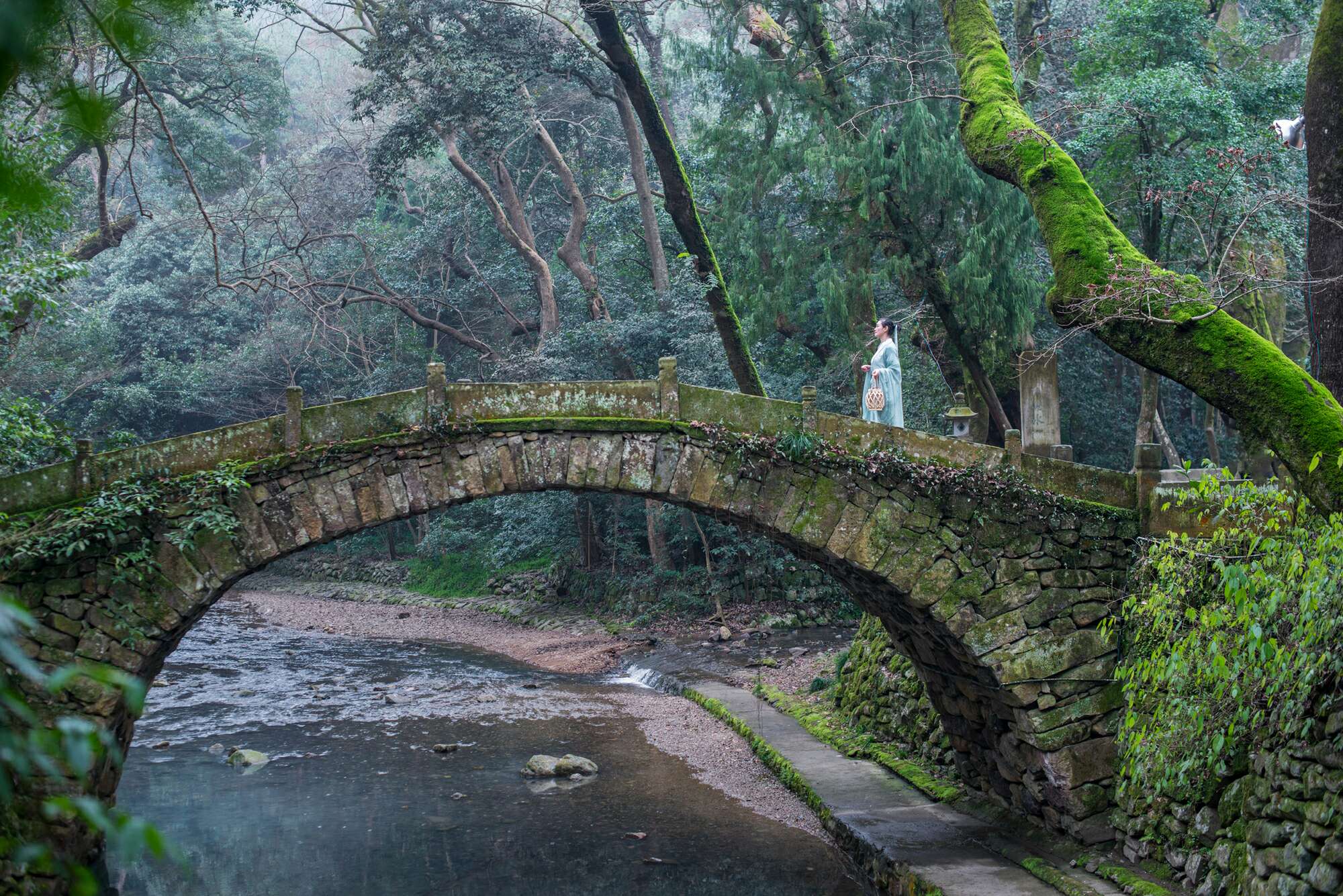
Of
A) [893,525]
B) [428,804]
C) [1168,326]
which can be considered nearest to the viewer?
[1168,326]

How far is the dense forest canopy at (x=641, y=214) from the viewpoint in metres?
11.6

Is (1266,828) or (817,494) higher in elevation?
(817,494)

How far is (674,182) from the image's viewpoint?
1284 cm

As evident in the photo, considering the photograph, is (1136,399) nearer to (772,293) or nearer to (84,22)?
(772,293)

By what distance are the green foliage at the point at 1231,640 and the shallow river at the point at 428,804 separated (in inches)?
101

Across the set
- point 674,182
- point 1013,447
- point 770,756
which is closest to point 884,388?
point 1013,447

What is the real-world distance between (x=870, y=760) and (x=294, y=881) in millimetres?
5079

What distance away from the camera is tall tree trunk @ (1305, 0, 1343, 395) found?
6781 millimetres

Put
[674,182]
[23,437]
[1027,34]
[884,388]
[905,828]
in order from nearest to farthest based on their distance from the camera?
[905,828]
[23,437]
[884,388]
[674,182]
[1027,34]

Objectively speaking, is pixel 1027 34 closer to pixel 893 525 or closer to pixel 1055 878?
pixel 893 525

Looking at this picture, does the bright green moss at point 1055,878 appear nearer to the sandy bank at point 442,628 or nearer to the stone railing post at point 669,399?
the stone railing post at point 669,399

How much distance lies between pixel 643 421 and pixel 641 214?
12.9m

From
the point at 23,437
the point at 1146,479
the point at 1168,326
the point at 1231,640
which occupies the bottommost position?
the point at 1231,640

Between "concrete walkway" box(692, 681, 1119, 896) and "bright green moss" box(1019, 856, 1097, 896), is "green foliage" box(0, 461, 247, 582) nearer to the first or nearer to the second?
"concrete walkway" box(692, 681, 1119, 896)
